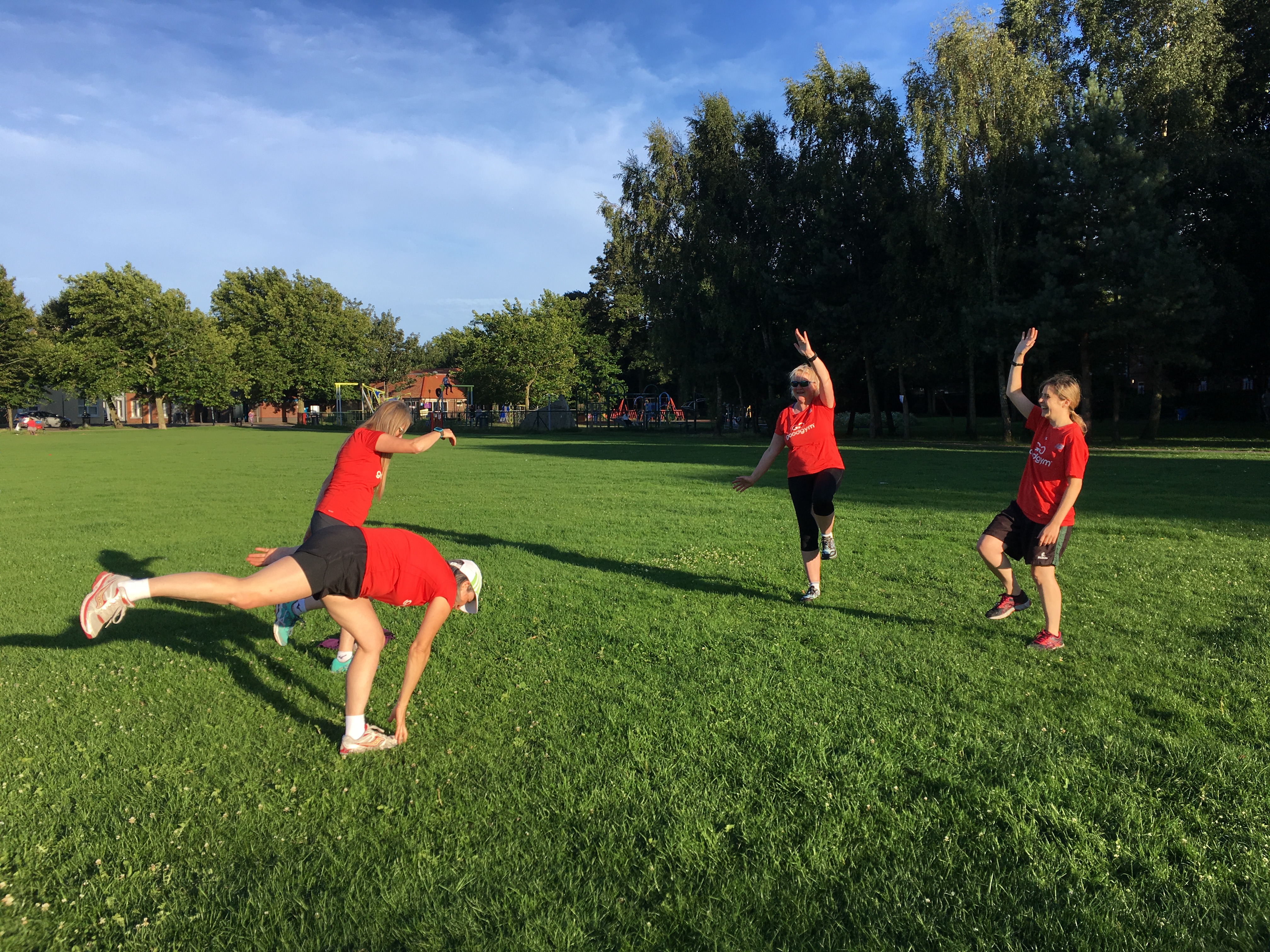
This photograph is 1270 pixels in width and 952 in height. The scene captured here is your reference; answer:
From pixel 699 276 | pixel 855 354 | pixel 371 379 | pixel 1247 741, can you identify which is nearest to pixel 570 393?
pixel 699 276

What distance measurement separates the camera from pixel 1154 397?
31.2 meters

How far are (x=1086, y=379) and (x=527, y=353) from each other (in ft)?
133

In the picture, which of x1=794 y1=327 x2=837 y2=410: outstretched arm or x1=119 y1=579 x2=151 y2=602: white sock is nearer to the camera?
x1=119 y1=579 x2=151 y2=602: white sock

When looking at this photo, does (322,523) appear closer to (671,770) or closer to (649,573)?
(671,770)

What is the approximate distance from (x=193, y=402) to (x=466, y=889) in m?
79.6

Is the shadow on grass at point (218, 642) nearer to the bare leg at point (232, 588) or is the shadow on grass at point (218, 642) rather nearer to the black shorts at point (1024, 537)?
the bare leg at point (232, 588)

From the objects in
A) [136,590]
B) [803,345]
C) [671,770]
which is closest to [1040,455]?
[803,345]

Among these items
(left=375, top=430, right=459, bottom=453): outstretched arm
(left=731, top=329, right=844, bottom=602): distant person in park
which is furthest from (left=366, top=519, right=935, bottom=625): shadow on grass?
(left=375, top=430, right=459, bottom=453): outstretched arm

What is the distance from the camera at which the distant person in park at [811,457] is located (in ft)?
24.5

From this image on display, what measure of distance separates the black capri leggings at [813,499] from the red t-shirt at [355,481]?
13.5ft

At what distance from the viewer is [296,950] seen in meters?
2.78

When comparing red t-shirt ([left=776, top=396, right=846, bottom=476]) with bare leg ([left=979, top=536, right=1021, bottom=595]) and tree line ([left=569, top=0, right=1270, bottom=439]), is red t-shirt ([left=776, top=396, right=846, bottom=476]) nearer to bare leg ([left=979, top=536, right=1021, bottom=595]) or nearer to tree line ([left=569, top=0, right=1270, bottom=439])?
bare leg ([left=979, top=536, right=1021, bottom=595])

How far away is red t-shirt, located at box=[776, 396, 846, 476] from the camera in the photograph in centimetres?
761

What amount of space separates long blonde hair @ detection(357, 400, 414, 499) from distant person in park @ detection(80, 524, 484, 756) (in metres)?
0.62
